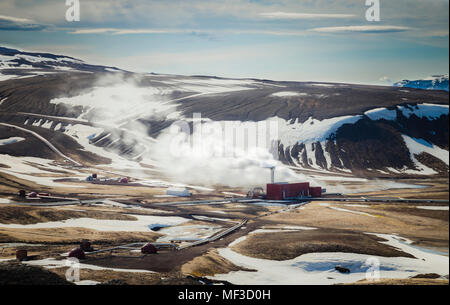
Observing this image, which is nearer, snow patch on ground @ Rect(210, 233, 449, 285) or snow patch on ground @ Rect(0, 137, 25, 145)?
snow patch on ground @ Rect(210, 233, 449, 285)

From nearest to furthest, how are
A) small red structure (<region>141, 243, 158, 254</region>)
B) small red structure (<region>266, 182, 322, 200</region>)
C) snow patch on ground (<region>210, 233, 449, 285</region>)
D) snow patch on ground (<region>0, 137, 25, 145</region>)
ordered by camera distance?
snow patch on ground (<region>210, 233, 449, 285</region>), small red structure (<region>141, 243, 158, 254</region>), small red structure (<region>266, 182, 322, 200</region>), snow patch on ground (<region>0, 137, 25, 145</region>)

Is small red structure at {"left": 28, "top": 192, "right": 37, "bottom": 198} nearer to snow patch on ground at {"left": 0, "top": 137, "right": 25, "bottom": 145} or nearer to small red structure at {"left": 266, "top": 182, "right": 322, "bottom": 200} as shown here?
snow patch on ground at {"left": 0, "top": 137, "right": 25, "bottom": 145}

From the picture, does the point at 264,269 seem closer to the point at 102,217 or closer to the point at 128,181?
the point at 102,217

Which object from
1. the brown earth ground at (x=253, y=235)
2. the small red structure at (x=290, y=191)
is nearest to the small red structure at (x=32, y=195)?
the brown earth ground at (x=253, y=235)

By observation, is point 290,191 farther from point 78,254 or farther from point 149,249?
point 78,254

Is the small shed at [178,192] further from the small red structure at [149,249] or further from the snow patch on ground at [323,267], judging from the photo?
the small red structure at [149,249]

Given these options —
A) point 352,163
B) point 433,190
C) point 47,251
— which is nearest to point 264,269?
point 47,251

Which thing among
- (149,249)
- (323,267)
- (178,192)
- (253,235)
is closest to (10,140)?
(178,192)

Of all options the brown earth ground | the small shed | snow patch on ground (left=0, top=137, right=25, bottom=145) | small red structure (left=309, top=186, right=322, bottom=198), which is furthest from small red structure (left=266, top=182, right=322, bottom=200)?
snow patch on ground (left=0, top=137, right=25, bottom=145)
